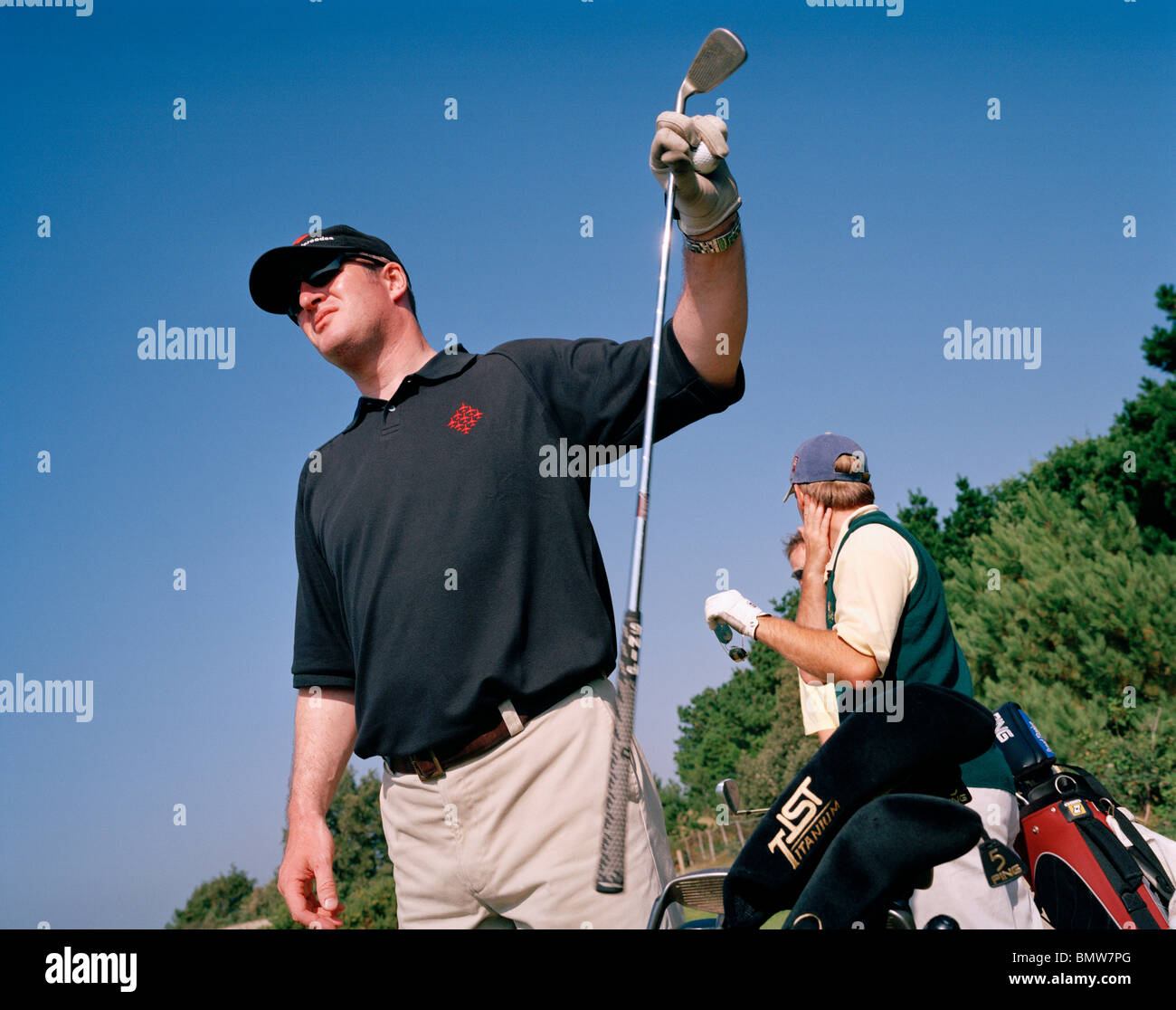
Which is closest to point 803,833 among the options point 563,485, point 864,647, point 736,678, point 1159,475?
point 563,485

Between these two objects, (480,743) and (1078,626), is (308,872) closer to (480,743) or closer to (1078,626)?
(480,743)

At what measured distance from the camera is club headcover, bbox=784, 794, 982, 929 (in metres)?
1.78

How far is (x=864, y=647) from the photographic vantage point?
3389 mm

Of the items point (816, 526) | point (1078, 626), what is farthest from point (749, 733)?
point (816, 526)

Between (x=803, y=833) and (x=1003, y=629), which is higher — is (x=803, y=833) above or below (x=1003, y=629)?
above

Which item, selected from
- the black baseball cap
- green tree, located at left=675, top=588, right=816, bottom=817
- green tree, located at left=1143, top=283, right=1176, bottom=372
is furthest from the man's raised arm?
green tree, located at left=675, top=588, right=816, bottom=817

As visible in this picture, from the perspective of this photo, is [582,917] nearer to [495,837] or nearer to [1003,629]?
[495,837]

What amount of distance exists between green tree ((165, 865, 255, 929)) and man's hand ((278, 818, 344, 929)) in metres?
82.2

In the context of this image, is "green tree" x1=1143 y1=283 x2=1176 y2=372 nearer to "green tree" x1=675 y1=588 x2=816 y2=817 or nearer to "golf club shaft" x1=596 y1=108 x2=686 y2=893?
"green tree" x1=675 y1=588 x2=816 y2=817

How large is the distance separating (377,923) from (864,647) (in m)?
34.8

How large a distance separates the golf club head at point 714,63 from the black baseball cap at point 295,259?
1.34m

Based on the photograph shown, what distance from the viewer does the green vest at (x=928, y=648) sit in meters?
3.50

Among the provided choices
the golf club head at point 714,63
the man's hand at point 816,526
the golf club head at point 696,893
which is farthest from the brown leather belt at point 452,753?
the man's hand at point 816,526

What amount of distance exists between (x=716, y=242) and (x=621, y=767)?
1372mm
